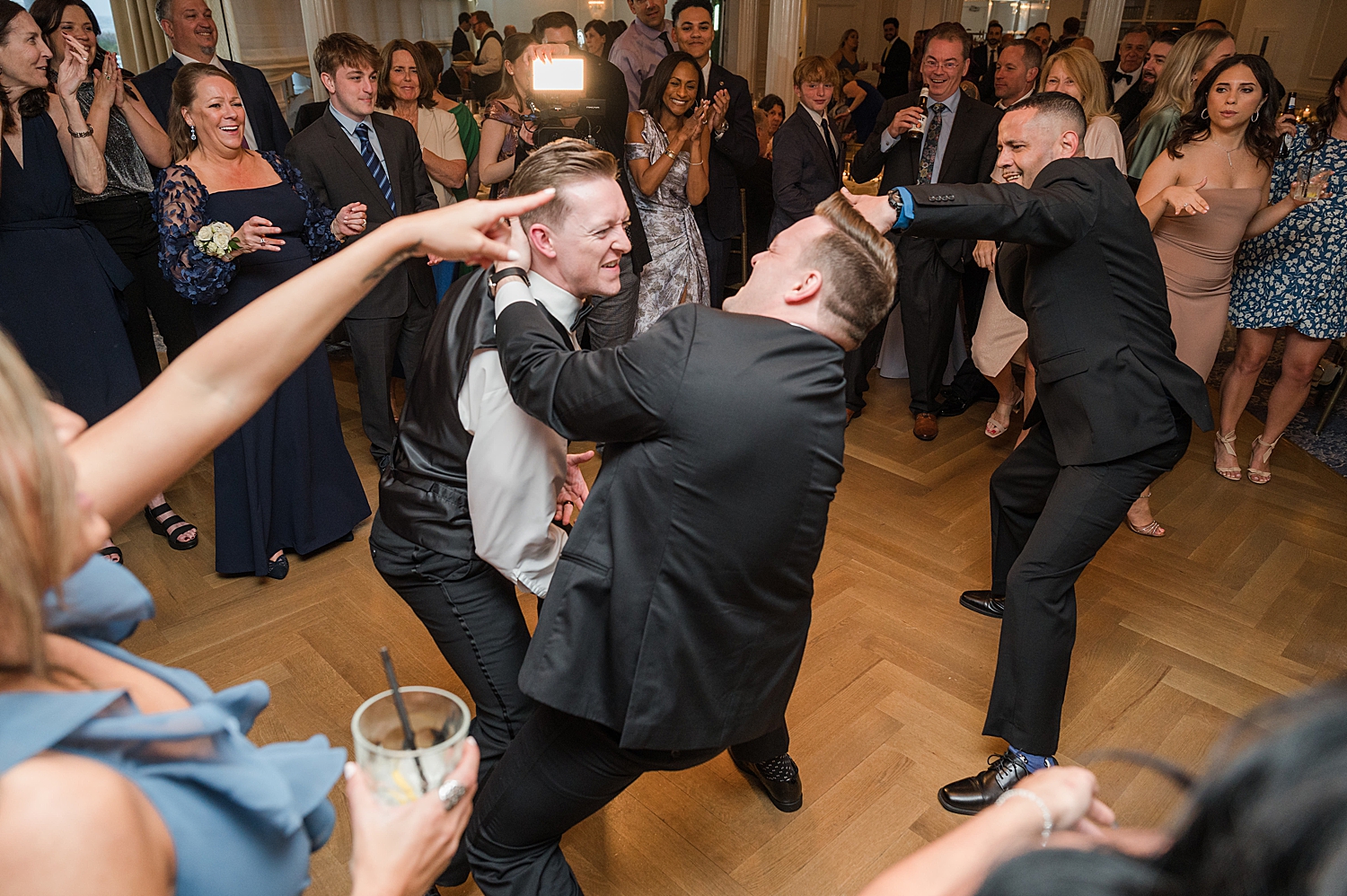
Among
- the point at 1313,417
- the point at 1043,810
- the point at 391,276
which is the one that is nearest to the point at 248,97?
the point at 391,276

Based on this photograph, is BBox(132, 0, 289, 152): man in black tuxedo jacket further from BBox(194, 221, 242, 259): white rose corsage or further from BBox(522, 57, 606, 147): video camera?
BBox(522, 57, 606, 147): video camera

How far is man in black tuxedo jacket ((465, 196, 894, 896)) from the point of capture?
1.33 metres

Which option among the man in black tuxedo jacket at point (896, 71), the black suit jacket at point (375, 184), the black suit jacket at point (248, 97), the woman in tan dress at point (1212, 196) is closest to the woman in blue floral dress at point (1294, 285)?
the woman in tan dress at point (1212, 196)

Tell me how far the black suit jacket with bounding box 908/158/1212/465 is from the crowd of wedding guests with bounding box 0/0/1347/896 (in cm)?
60

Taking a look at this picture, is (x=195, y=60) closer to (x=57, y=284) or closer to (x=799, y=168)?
(x=57, y=284)

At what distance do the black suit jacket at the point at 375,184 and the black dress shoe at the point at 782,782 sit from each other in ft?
7.27

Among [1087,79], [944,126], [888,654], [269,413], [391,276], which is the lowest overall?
[888,654]

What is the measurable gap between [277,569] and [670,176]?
2.36m

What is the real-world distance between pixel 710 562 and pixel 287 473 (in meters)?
2.18

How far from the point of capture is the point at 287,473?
120 inches

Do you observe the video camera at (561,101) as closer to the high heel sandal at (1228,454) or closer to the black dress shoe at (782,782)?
the black dress shoe at (782,782)

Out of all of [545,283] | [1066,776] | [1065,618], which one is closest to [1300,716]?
[1066,776]

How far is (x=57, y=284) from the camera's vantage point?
284cm

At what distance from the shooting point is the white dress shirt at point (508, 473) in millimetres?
1592
